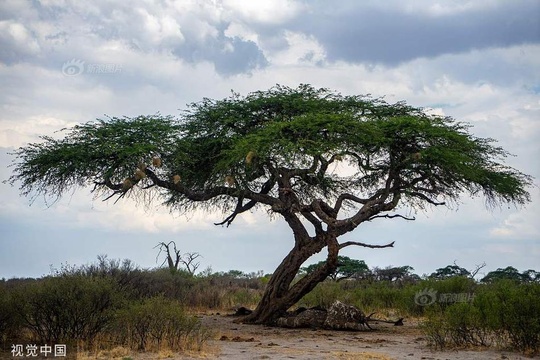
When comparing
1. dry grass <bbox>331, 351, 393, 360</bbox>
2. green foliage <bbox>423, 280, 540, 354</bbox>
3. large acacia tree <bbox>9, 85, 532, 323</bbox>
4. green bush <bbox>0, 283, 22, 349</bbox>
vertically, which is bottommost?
dry grass <bbox>331, 351, 393, 360</bbox>

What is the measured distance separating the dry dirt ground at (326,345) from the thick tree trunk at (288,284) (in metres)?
0.76

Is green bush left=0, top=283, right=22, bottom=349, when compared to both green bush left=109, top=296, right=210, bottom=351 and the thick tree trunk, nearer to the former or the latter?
green bush left=109, top=296, right=210, bottom=351

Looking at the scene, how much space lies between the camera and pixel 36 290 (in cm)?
1500

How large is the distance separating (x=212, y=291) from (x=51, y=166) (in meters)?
11.9

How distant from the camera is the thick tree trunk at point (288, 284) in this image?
806 inches

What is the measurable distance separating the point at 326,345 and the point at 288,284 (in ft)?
17.4

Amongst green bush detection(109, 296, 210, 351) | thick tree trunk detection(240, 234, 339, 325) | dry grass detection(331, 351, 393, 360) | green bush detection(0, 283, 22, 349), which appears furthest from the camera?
thick tree trunk detection(240, 234, 339, 325)

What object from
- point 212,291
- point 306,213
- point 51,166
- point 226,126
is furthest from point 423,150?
point 212,291

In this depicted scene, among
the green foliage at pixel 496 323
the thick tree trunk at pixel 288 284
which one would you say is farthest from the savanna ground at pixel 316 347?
the thick tree trunk at pixel 288 284

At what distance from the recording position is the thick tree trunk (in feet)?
67.2

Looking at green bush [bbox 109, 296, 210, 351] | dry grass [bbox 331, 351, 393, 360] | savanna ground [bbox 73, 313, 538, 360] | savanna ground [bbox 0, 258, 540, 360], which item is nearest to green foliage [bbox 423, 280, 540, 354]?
savanna ground [bbox 0, 258, 540, 360]

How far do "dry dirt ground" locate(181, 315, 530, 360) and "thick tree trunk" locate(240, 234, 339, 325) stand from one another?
759 mm

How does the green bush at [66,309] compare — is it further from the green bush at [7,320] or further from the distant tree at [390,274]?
the distant tree at [390,274]

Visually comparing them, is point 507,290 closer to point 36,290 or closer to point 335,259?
point 335,259
